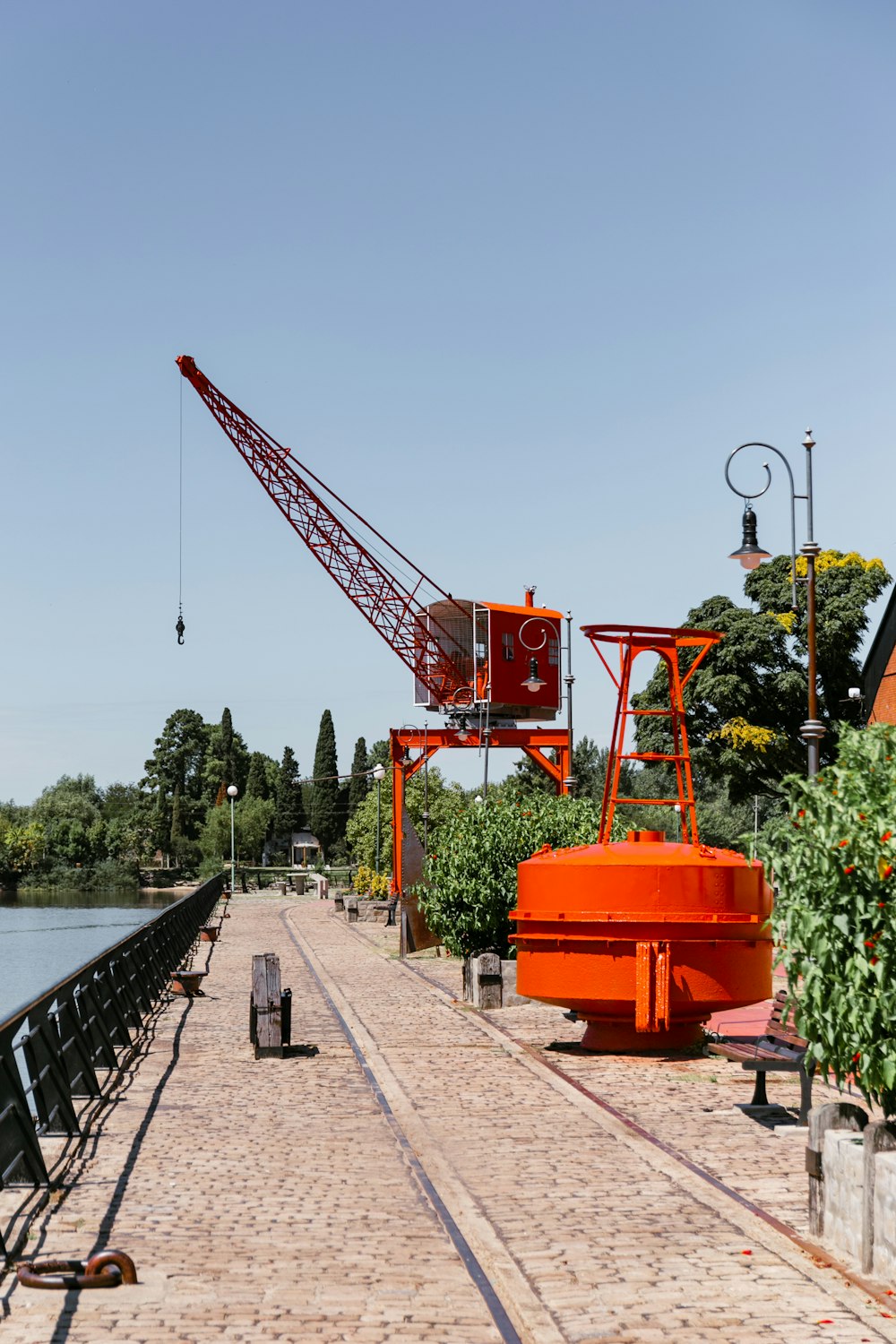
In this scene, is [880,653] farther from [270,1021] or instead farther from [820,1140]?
[820,1140]

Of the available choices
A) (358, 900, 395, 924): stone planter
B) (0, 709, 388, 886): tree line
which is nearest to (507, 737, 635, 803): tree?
(0, 709, 388, 886): tree line

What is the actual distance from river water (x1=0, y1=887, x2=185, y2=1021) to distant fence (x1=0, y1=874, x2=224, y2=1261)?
61 centimetres

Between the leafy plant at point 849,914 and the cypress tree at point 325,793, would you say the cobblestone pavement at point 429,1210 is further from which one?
the cypress tree at point 325,793

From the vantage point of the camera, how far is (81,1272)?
22.0 feet

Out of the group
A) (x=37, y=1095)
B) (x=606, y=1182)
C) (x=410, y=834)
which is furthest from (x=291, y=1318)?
(x=410, y=834)

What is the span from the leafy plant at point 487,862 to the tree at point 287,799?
108 metres

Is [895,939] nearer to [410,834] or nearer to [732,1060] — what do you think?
[732,1060]

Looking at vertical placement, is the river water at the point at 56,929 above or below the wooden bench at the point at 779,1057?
below

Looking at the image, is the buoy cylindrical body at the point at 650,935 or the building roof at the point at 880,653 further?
the building roof at the point at 880,653

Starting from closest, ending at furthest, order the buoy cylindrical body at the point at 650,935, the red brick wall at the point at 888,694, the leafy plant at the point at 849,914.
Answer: the leafy plant at the point at 849,914
the buoy cylindrical body at the point at 650,935
the red brick wall at the point at 888,694

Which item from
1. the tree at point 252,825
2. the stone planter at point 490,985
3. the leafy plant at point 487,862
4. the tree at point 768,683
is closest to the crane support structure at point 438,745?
the tree at point 768,683

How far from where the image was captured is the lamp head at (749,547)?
17.2m

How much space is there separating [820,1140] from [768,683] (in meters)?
44.5

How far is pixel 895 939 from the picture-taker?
670 centimetres
